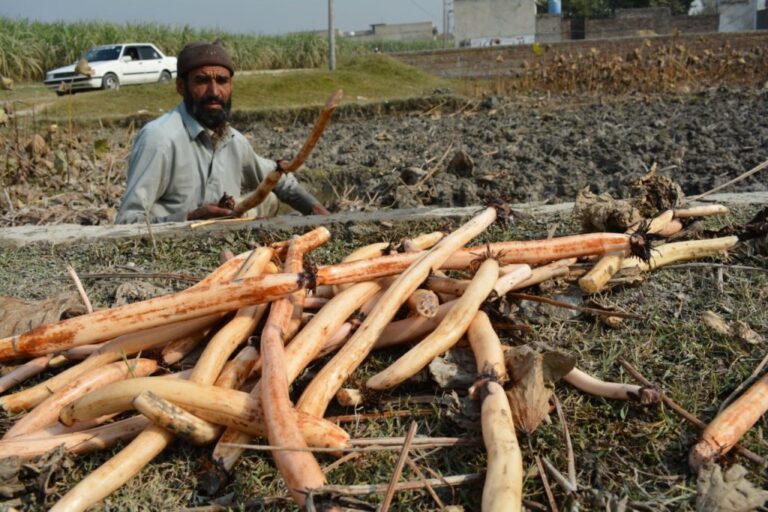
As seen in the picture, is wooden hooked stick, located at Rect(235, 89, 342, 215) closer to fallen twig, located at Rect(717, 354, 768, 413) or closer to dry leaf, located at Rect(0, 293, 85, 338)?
dry leaf, located at Rect(0, 293, 85, 338)

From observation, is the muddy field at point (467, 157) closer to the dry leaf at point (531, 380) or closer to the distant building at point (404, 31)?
the dry leaf at point (531, 380)

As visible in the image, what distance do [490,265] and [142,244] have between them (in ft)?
6.94

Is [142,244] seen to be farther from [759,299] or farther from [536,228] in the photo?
[759,299]

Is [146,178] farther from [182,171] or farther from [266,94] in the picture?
[266,94]

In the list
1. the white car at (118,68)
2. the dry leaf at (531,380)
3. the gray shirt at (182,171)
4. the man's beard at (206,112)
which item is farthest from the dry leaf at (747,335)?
the white car at (118,68)

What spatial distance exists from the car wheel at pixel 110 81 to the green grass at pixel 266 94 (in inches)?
70.0

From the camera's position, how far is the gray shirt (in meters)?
4.21

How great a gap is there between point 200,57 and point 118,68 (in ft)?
57.7

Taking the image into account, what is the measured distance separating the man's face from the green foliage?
17982 millimetres

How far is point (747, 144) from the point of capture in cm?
693

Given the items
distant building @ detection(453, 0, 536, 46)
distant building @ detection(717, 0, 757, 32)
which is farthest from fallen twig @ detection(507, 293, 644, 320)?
distant building @ detection(717, 0, 757, 32)

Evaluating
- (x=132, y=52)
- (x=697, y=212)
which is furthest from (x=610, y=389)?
(x=132, y=52)

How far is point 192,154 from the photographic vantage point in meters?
4.46

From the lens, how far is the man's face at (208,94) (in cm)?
445
